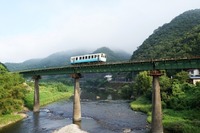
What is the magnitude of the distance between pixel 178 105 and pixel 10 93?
134 ft

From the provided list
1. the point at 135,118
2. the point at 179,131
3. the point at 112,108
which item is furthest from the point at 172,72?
the point at 179,131

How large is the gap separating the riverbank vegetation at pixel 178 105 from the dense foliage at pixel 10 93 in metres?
31.6

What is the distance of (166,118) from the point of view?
54.8 metres

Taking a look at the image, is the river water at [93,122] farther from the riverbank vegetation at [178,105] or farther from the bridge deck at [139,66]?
the bridge deck at [139,66]

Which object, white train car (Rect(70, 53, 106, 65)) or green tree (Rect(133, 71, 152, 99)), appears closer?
white train car (Rect(70, 53, 106, 65))

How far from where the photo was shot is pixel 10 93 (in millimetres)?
67250

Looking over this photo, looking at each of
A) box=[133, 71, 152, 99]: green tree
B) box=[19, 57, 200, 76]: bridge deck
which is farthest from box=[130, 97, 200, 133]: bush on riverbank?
box=[133, 71, 152, 99]: green tree

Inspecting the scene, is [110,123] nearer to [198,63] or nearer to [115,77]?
[198,63]

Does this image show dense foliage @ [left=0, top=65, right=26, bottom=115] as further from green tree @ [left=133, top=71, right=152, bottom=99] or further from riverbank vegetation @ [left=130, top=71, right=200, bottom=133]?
green tree @ [left=133, top=71, right=152, bottom=99]

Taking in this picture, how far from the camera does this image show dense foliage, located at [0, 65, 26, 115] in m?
64.1

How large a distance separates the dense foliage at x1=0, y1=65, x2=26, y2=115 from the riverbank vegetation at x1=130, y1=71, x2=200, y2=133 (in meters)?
31.6

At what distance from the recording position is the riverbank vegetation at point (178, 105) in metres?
48.5

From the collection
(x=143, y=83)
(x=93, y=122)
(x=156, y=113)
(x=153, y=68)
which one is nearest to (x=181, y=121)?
(x=156, y=113)

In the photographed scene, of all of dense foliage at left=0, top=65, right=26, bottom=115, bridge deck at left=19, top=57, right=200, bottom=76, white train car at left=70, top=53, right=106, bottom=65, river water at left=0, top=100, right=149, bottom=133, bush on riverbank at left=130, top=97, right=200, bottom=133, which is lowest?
river water at left=0, top=100, right=149, bottom=133
